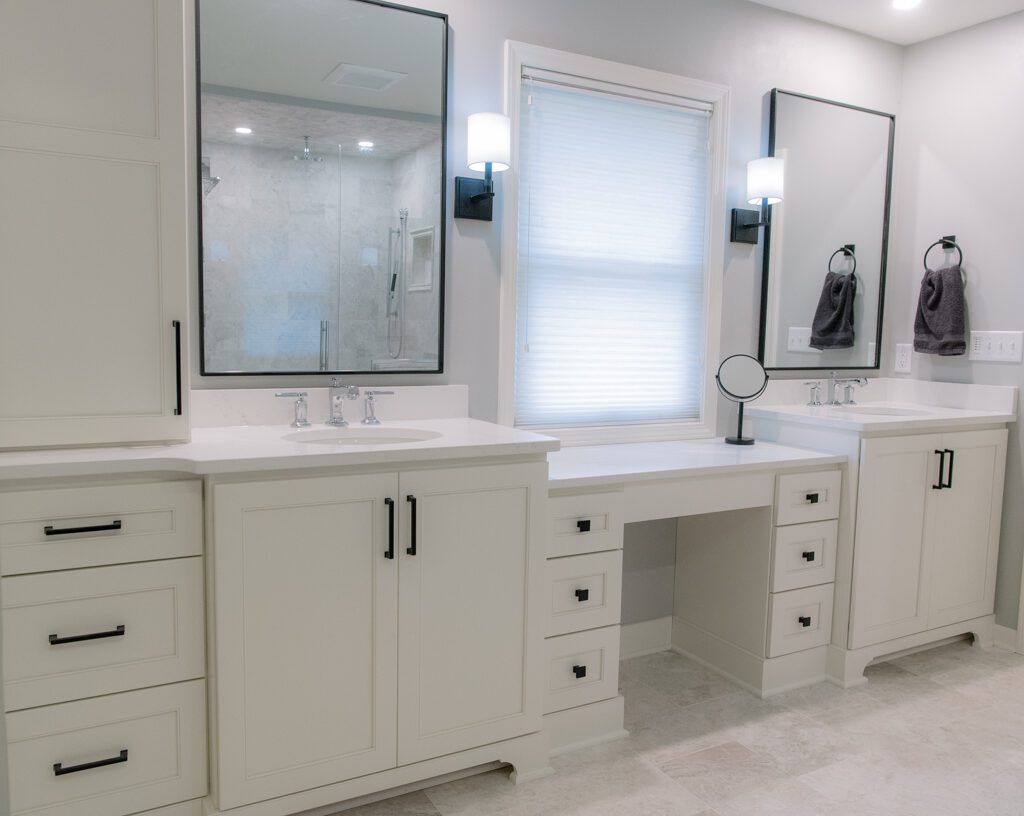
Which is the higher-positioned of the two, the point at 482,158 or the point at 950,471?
the point at 482,158

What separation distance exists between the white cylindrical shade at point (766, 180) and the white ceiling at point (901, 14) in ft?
2.05

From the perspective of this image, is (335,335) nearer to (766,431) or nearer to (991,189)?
(766,431)

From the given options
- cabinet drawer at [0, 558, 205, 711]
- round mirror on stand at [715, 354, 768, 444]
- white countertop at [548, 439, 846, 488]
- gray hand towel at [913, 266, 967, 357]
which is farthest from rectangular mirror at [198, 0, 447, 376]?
gray hand towel at [913, 266, 967, 357]

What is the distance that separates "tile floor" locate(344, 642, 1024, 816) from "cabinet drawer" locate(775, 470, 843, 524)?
58 centimetres

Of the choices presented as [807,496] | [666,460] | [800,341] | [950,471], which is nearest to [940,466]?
[950,471]

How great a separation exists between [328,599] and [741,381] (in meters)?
1.71

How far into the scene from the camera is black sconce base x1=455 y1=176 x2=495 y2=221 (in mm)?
2414

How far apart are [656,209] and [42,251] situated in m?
1.91

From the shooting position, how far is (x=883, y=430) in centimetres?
266

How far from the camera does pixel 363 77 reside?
227cm

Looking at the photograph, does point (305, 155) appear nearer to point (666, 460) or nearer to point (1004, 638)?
point (666, 460)

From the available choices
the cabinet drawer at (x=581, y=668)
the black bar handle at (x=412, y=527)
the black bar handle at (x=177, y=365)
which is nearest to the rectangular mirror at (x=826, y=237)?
the cabinet drawer at (x=581, y=668)

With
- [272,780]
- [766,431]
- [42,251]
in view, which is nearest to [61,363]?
[42,251]

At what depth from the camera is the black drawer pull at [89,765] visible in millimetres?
1610
